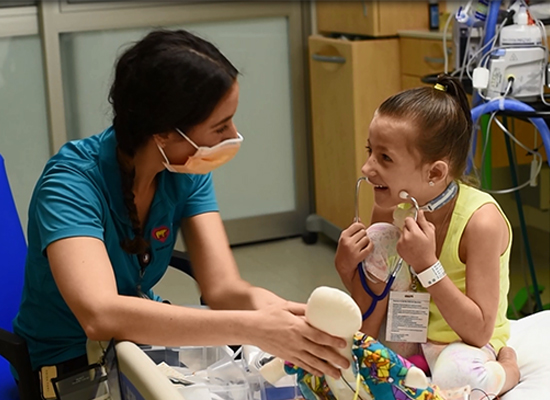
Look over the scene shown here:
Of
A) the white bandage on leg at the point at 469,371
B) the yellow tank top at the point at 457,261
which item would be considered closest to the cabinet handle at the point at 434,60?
the yellow tank top at the point at 457,261

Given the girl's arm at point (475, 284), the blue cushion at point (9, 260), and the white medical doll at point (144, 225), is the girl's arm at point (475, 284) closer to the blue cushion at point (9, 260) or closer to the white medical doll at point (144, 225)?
the white medical doll at point (144, 225)

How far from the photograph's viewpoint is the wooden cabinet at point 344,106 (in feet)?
11.1

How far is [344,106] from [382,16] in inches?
16.5

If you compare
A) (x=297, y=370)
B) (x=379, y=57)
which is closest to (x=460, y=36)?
(x=379, y=57)

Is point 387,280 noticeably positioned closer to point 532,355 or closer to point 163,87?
point 532,355

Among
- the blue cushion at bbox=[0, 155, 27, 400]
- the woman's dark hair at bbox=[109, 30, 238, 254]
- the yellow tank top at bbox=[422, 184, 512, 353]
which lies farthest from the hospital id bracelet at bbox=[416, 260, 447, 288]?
the blue cushion at bbox=[0, 155, 27, 400]

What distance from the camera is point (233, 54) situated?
3754 millimetres

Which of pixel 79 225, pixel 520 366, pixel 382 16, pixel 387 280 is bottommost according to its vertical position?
pixel 520 366

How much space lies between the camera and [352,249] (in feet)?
5.03

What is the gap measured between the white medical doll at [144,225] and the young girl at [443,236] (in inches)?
10.5

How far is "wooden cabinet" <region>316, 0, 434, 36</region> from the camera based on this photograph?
334 centimetres

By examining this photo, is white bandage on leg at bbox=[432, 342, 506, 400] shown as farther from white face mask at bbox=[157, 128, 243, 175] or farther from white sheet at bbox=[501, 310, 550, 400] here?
white face mask at bbox=[157, 128, 243, 175]

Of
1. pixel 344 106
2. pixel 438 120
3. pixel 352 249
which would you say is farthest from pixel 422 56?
pixel 352 249

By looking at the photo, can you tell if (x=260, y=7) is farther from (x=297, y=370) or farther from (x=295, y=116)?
(x=297, y=370)
